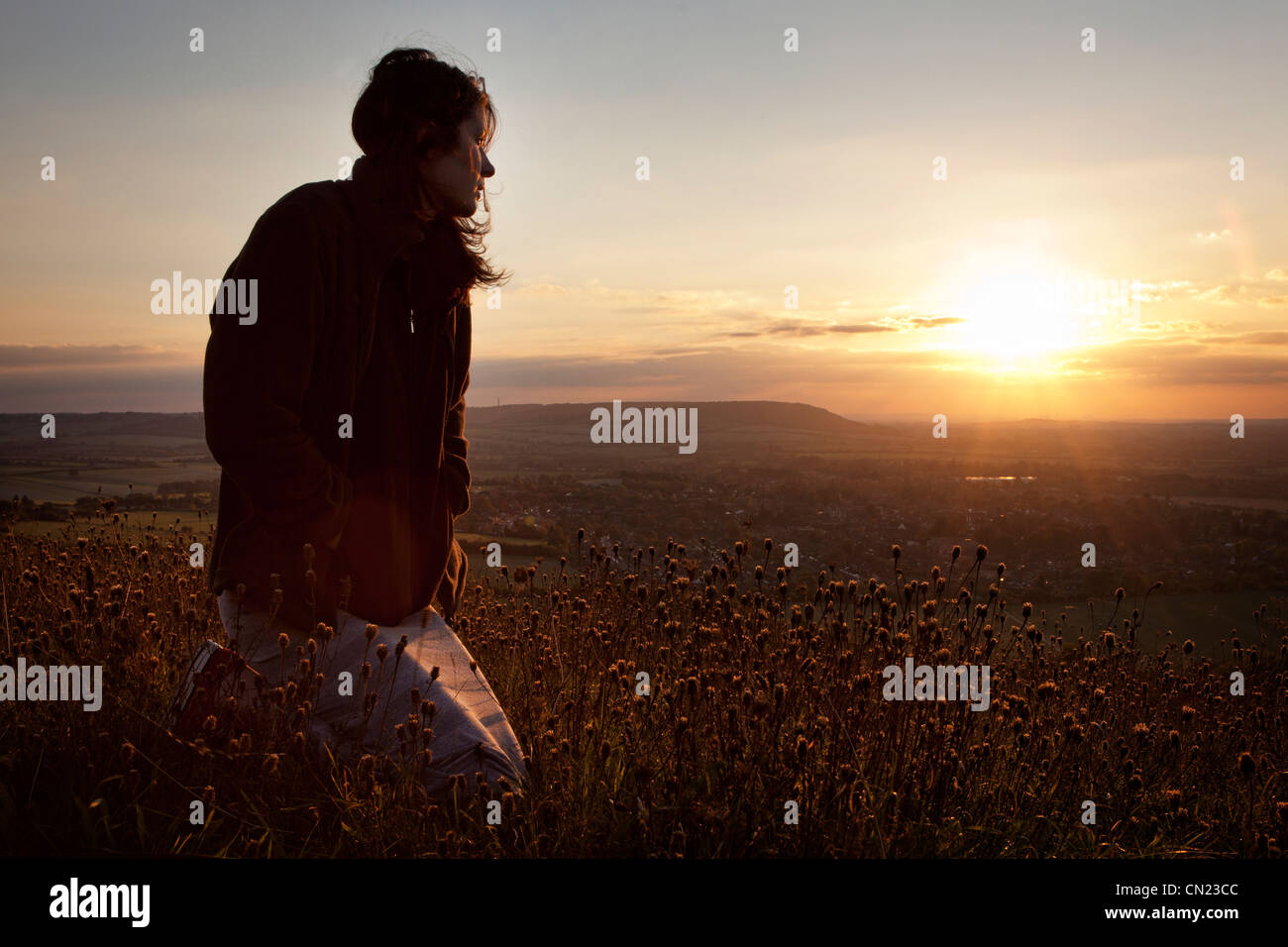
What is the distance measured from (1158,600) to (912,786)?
8.76 meters

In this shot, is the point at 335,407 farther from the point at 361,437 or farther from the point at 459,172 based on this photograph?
the point at 459,172

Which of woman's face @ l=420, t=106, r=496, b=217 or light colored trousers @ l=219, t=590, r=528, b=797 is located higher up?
woman's face @ l=420, t=106, r=496, b=217

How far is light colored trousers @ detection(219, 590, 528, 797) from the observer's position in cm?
287

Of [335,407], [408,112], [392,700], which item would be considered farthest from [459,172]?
[392,700]

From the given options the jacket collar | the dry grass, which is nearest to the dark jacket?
the jacket collar

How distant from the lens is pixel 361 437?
134 inches

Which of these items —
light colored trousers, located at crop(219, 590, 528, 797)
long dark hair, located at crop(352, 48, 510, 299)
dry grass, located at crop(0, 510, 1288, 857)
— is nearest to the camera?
dry grass, located at crop(0, 510, 1288, 857)

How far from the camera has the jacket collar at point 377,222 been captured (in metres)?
3.29

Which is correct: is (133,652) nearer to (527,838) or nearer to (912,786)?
(527,838)

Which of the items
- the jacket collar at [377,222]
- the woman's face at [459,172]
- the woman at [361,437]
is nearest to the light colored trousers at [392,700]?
the woman at [361,437]

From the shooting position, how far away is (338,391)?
10.6ft

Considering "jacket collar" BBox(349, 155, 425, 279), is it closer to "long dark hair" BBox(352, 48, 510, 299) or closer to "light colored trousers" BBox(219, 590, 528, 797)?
"long dark hair" BBox(352, 48, 510, 299)

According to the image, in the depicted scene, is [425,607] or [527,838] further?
[425,607]
